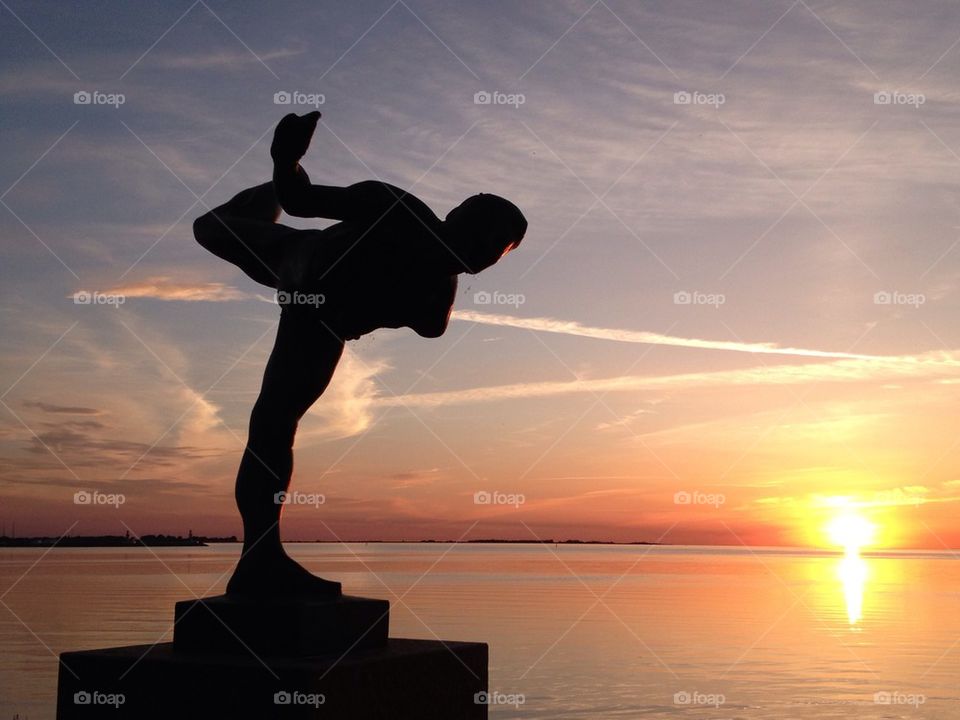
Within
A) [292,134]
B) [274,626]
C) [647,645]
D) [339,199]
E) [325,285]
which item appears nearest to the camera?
[274,626]

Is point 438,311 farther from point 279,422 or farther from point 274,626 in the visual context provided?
point 274,626

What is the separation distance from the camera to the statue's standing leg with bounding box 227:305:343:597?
6281 mm

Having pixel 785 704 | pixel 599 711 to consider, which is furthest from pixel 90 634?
pixel 785 704

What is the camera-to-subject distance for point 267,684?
535 centimetres

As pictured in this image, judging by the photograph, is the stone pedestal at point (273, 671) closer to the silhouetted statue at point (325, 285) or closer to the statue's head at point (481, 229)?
the silhouetted statue at point (325, 285)

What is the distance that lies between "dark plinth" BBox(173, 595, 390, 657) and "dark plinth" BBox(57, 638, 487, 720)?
0.07 metres

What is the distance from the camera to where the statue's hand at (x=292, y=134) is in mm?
5887

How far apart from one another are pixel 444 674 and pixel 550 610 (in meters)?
27.1

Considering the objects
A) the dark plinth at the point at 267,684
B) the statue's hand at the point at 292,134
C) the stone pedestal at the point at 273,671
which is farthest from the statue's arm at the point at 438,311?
the dark plinth at the point at 267,684

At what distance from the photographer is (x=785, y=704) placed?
1706 cm

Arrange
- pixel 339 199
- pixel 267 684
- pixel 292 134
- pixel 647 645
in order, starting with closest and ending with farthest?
pixel 267 684 → pixel 292 134 → pixel 339 199 → pixel 647 645

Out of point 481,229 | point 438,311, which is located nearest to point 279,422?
point 438,311

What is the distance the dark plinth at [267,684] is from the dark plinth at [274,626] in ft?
0.23

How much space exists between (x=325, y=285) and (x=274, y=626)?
1.91 metres
